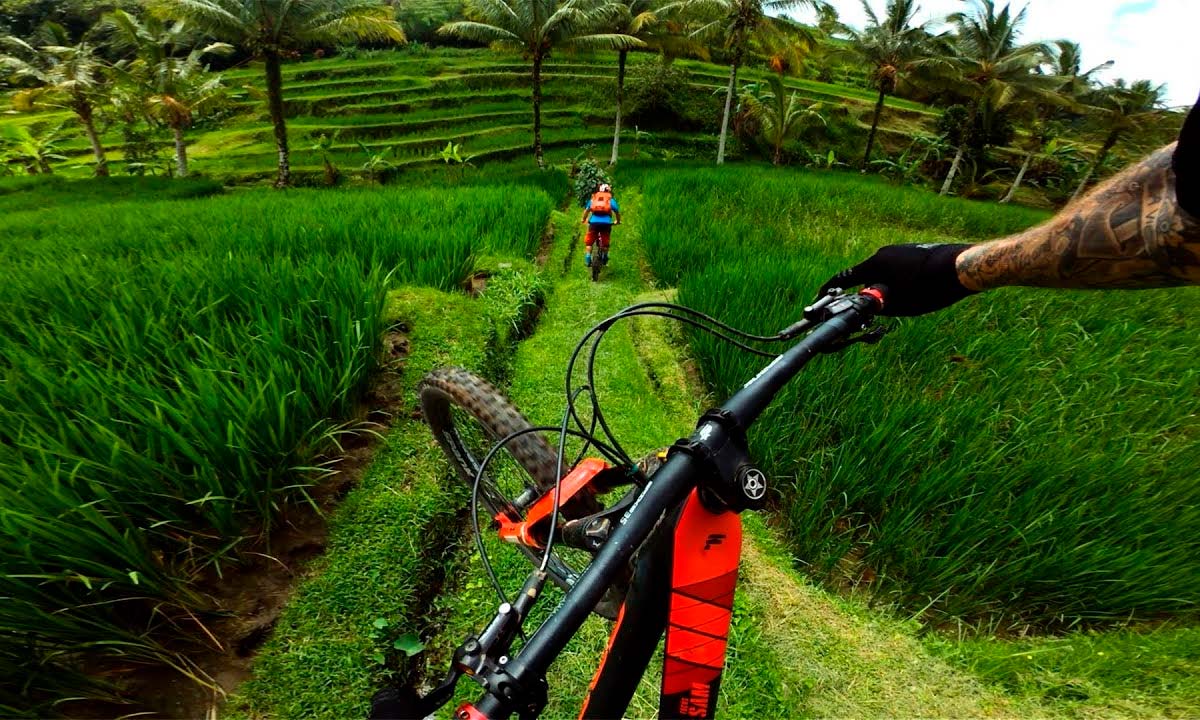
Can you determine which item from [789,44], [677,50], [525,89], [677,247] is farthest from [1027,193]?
[677,247]

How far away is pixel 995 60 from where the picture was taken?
17234 mm

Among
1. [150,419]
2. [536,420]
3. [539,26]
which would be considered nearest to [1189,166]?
[150,419]

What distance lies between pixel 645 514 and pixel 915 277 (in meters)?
0.81

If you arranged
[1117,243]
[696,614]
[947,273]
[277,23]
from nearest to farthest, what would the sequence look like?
[1117,243]
[696,614]
[947,273]
[277,23]

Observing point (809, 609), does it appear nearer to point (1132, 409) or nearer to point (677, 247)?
point (1132, 409)

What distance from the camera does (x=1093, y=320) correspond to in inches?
141

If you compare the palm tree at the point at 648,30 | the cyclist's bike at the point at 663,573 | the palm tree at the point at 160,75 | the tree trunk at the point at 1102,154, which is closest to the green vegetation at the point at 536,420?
the cyclist's bike at the point at 663,573

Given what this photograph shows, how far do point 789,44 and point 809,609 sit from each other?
1726 cm

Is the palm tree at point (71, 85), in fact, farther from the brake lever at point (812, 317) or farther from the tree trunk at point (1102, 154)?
the tree trunk at point (1102, 154)

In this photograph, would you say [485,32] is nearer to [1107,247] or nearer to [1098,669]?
[1107,247]

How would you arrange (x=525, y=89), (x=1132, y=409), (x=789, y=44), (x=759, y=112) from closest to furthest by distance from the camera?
1. (x=1132, y=409)
2. (x=789, y=44)
3. (x=759, y=112)
4. (x=525, y=89)

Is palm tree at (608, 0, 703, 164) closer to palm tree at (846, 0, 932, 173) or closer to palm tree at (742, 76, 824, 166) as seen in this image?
palm tree at (742, 76, 824, 166)

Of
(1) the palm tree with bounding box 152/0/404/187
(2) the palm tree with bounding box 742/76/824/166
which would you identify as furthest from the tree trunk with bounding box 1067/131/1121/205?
(1) the palm tree with bounding box 152/0/404/187

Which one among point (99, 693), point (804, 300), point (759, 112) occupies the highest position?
point (759, 112)
